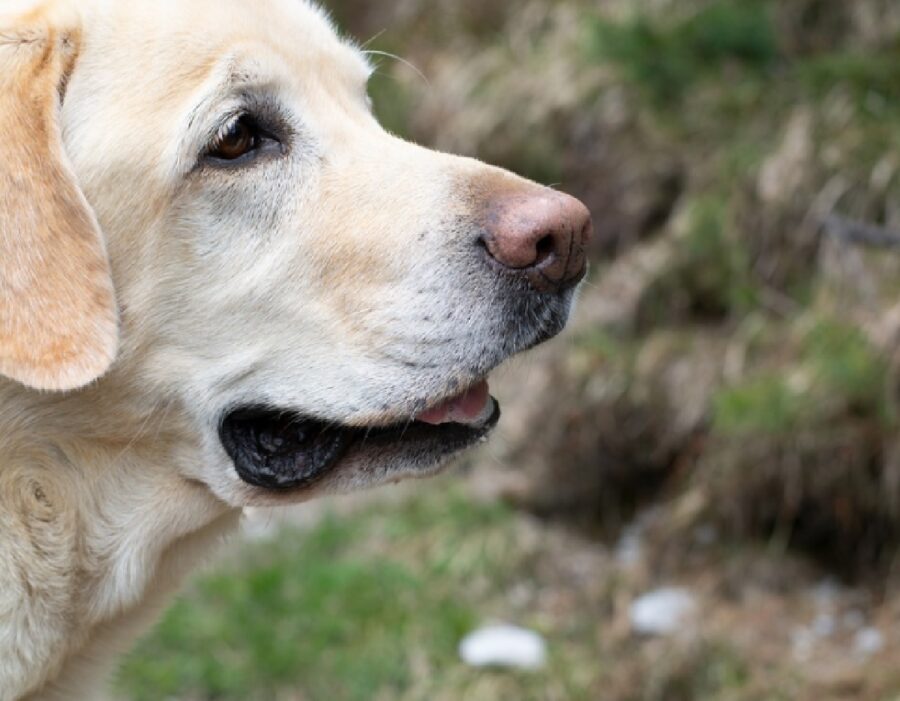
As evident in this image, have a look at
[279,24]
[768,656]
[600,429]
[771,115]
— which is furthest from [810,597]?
[279,24]

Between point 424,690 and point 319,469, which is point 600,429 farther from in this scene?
point 319,469

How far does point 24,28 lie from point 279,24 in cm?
54

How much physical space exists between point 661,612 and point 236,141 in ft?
9.37

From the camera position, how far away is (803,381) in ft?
16.1

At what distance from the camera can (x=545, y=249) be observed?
251cm

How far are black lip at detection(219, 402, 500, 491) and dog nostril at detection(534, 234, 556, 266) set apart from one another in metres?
0.41

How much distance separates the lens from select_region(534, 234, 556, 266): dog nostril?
2492 mm

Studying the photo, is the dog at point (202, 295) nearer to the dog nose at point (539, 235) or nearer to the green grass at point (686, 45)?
the dog nose at point (539, 235)

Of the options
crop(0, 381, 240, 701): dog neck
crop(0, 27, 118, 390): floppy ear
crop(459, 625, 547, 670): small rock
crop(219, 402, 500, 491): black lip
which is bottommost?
crop(459, 625, 547, 670): small rock

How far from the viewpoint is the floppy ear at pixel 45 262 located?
243 centimetres

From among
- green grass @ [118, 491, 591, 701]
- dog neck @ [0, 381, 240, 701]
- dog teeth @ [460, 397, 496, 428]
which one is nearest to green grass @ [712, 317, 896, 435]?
green grass @ [118, 491, 591, 701]

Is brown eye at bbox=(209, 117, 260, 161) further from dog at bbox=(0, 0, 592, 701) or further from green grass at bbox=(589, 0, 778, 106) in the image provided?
green grass at bbox=(589, 0, 778, 106)

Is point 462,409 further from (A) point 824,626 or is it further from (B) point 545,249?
(A) point 824,626

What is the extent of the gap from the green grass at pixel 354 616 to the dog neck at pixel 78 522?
6.56 ft
